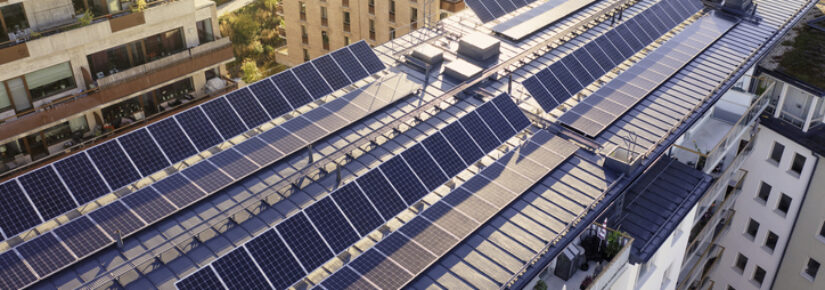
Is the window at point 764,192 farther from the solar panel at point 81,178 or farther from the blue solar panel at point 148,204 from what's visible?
the solar panel at point 81,178

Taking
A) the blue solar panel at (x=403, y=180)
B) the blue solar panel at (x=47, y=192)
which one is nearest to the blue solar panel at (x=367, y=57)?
the blue solar panel at (x=403, y=180)

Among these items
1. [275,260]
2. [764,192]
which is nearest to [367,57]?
[275,260]

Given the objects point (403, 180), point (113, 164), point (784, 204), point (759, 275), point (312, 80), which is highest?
point (312, 80)

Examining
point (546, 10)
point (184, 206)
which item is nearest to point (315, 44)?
point (546, 10)

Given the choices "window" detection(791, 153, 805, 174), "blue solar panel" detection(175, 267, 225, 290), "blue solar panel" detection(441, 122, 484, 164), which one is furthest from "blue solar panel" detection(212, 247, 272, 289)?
"window" detection(791, 153, 805, 174)

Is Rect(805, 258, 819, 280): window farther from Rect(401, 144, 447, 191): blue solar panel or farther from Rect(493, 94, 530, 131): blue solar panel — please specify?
Rect(401, 144, 447, 191): blue solar panel

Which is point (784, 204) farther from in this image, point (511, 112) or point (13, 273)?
point (13, 273)
